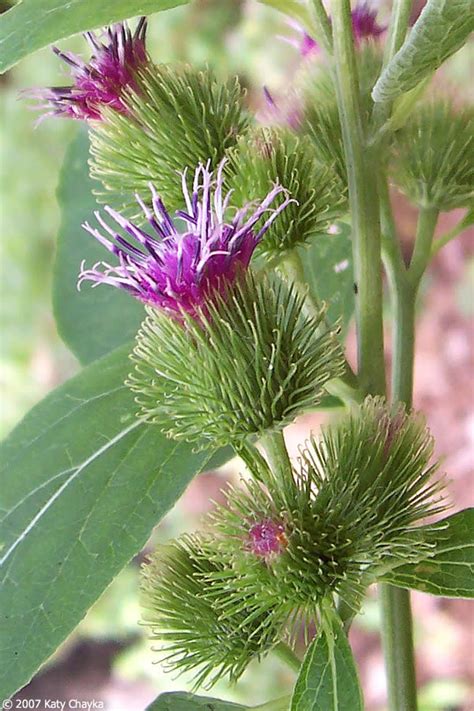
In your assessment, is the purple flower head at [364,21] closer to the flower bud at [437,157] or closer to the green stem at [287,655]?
the flower bud at [437,157]

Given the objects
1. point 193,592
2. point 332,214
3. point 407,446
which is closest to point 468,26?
point 332,214

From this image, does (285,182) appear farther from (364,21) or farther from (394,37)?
(364,21)

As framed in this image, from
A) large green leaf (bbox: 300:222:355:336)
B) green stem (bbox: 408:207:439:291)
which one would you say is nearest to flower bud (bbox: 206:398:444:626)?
green stem (bbox: 408:207:439:291)

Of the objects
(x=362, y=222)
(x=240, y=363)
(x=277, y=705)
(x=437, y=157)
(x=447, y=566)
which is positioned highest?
(x=437, y=157)

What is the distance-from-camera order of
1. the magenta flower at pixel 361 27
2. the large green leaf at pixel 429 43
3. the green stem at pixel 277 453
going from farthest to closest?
the magenta flower at pixel 361 27 < the green stem at pixel 277 453 < the large green leaf at pixel 429 43

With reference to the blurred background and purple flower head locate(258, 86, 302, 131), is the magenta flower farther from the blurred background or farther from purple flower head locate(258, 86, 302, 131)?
the blurred background

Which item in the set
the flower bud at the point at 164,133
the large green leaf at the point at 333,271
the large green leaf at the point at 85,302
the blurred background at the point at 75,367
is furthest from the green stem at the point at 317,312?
the blurred background at the point at 75,367

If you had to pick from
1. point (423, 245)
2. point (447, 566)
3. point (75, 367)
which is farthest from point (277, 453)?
point (75, 367)

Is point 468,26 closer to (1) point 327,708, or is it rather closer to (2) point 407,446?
(2) point 407,446
